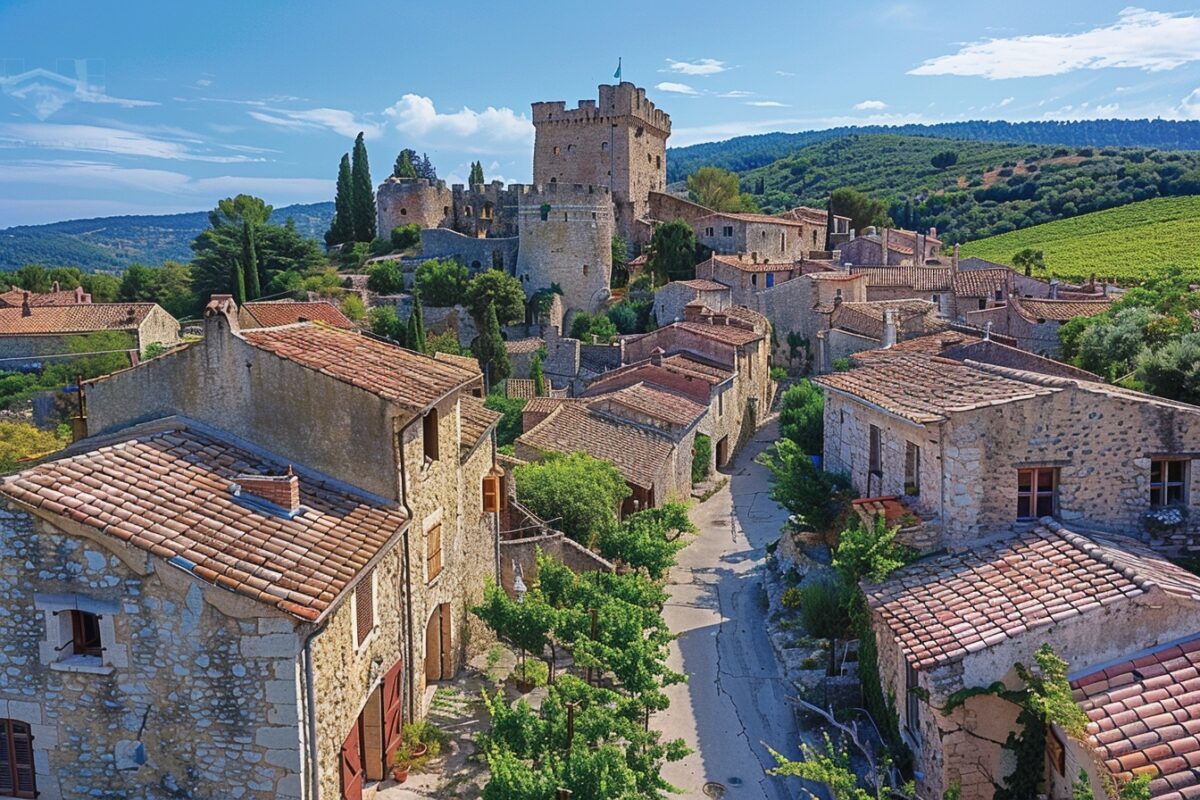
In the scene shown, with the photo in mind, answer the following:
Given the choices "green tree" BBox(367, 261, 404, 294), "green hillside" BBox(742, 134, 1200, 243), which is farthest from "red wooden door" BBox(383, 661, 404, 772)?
"green hillside" BBox(742, 134, 1200, 243)

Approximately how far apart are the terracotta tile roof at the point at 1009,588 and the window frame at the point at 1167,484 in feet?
3.03

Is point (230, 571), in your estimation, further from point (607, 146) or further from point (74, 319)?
point (607, 146)

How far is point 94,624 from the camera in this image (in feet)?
31.1

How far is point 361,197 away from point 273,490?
206 ft

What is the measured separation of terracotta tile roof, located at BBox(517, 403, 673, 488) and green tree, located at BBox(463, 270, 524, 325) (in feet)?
72.4

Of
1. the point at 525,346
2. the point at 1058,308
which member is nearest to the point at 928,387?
the point at 1058,308

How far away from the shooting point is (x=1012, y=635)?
10727 millimetres

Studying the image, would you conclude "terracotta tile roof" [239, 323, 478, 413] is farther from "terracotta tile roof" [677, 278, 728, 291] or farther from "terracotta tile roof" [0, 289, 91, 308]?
"terracotta tile roof" [0, 289, 91, 308]

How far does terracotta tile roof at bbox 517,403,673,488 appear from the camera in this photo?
26.1 m

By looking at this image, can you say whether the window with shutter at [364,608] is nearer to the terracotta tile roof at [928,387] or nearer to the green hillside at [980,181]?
the terracotta tile roof at [928,387]

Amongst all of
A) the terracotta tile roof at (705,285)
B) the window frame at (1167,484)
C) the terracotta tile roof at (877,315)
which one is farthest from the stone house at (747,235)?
the window frame at (1167,484)

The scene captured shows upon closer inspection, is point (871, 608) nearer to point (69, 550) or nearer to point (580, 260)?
point (69, 550)

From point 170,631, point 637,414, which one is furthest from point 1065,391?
point 637,414

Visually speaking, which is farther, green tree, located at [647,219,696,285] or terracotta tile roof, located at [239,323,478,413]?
green tree, located at [647,219,696,285]
